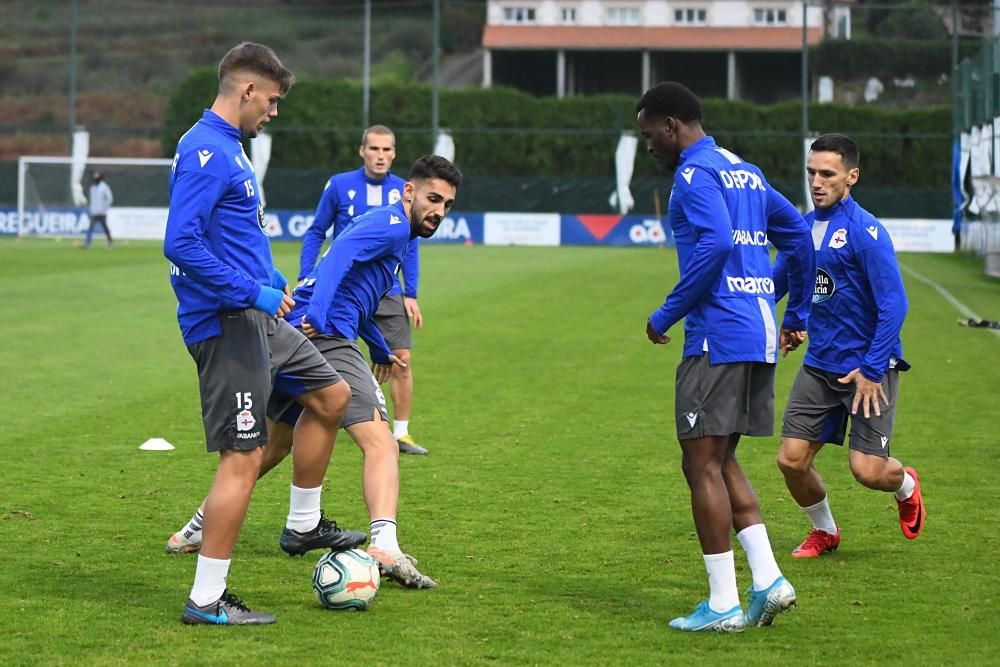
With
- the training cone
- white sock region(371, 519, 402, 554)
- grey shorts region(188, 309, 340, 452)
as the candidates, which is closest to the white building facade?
the training cone

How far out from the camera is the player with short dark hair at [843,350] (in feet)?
22.8

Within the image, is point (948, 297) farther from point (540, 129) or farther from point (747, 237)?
point (540, 129)

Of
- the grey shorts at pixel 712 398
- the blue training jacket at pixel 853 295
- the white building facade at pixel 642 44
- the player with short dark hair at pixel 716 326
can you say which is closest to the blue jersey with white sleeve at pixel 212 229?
the player with short dark hair at pixel 716 326

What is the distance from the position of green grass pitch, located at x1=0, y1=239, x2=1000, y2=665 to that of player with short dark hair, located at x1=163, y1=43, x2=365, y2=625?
1.28 feet

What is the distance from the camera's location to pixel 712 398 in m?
5.86

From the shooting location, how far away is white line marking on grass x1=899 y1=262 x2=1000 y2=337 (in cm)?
2039

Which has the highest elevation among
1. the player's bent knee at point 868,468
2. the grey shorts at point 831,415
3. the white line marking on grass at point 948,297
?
the grey shorts at point 831,415

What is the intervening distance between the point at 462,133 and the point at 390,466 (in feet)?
163

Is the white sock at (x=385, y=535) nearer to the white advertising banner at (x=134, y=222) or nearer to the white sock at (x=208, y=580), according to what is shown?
the white sock at (x=208, y=580)

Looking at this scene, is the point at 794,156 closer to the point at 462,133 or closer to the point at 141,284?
the point at 462,133

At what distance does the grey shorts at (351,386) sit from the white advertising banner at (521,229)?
38085mm

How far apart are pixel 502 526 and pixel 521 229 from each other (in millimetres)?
37843

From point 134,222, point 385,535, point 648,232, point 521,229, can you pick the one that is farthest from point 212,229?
point 648,232

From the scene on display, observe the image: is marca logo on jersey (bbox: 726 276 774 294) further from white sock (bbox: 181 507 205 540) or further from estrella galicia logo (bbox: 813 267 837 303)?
white sock (bbox: 181 507 205 540)
